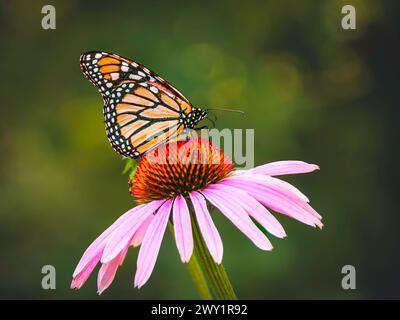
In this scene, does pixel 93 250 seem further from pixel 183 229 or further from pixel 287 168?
pixel 287 168

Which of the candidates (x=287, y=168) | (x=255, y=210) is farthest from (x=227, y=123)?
(x=255, y=210)

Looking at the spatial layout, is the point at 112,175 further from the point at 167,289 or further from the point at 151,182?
the point at 151,182

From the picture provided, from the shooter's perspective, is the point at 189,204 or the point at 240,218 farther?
the point at 189,204

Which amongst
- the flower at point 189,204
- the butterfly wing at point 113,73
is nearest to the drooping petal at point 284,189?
the flower at point 189,204

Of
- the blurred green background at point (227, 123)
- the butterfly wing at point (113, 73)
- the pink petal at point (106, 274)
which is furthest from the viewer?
the blurred green background at point (227, 123)

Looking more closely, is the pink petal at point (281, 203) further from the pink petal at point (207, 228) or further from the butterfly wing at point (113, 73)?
the butterfly wing at point (113, 73)

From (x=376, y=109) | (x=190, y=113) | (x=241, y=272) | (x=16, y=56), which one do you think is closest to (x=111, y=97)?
(x=190, y=113)
